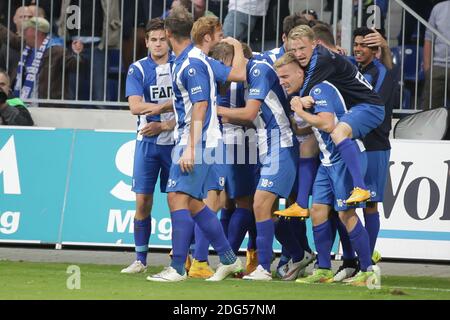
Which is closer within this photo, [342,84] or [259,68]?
[342,84]

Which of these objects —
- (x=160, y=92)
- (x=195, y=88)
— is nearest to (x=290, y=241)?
(x=160, y=92)

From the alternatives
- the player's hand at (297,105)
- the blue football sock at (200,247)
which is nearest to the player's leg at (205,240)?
the blue football sock at (200,247)

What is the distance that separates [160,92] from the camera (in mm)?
12438

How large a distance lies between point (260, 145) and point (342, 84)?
1043 millimetres

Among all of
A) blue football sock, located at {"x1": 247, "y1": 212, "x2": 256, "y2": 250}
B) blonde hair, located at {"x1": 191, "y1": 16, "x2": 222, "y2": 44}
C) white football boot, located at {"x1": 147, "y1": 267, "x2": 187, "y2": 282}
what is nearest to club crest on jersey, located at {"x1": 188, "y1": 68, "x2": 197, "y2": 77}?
blonde hair, located at {"x1": 191, "y1": 16, "x2": 222, "y2": 44}

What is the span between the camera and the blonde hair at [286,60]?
11719 millimetres

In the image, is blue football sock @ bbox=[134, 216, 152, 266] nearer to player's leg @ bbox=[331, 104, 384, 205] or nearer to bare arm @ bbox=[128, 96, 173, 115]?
bare arm @ bbox=[128, 96, 173, 115]

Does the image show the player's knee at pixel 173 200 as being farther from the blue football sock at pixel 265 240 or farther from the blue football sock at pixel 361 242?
the blue football sock at pixel 361 242

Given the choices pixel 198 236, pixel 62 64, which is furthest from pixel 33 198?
pixel 198 236

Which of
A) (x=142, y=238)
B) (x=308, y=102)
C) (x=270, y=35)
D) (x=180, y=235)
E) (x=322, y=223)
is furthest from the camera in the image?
(x=270, y=35)

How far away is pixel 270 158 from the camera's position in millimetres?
11906

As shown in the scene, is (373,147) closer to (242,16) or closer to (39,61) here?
(242,16)

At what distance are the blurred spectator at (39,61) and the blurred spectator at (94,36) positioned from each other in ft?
0.41

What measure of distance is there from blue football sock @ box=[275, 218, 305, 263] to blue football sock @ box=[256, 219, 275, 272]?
1.08 feet
